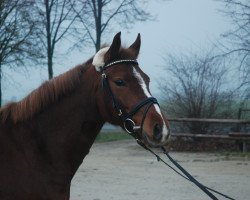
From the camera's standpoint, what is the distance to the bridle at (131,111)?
3.17 metres

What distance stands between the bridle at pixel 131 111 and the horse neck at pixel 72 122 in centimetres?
12

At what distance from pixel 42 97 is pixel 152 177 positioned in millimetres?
7808

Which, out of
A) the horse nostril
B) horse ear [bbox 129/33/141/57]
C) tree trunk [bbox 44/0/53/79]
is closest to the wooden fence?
tree trunk [bbox 44/0/53/79]

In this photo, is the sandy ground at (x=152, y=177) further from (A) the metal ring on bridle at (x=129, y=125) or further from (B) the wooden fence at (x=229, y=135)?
(A) the metal ring on bridle at (x=129, y=125)

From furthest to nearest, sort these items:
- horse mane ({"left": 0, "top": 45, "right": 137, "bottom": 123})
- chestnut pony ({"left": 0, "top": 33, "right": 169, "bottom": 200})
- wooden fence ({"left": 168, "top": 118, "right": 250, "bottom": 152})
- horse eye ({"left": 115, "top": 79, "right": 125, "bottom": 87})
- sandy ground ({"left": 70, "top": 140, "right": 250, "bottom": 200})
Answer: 1. wooden fence ({"left": 168, "top": 118, "right": 250, "bottom": 152})
2. sandy ground ({"left": 70, "top": 140, "right": 250, "bottom": 200})
3. horse mane ({"left": 0, "top": 45, "right": 137, "bottom": 123})
4. horse eye ({"left": 115, "top": 79, "right": 125, "bottom": 87})
5. chestnut pony ({"left": 0, "top": 33, "right": 169, "bottom": 200})

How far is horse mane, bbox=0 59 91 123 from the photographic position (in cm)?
341

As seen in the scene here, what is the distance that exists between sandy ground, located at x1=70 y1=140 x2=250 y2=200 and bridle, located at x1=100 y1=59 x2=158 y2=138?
5.22 metres

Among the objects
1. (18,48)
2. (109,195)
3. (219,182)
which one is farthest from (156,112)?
(18,48)

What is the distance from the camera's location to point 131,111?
322 cm

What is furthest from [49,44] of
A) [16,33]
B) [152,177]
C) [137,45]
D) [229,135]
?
[137,45]

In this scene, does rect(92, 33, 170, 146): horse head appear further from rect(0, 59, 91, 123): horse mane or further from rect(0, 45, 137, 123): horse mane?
rect(0, 59, 91, 123): horse mane

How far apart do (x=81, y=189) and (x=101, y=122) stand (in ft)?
20.0

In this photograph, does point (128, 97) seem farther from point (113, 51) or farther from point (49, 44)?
point (49, 44)

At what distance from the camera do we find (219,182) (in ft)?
33.8
